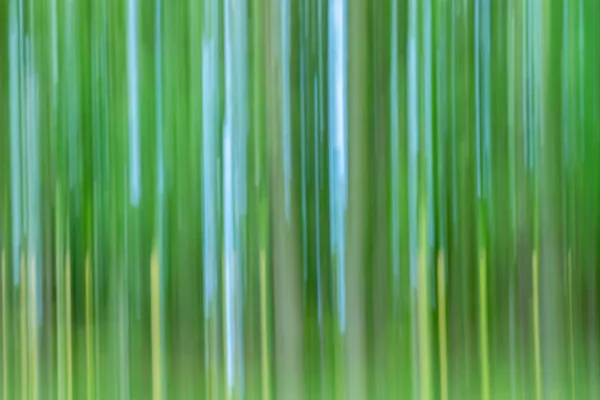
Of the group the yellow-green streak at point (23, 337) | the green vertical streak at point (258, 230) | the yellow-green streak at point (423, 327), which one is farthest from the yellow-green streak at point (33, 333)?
the yellow-green streak at point (423, 327)

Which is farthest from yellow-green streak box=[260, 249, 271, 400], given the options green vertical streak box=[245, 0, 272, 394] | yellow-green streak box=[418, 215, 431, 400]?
yellow-green streak box=[418, 215, 431, 400]

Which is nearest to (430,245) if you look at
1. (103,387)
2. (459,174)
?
(459,174)

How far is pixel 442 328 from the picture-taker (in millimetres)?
587

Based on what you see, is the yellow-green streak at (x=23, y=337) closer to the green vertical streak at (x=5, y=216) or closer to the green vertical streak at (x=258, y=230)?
the green vertical streak at (x=5, y=216)

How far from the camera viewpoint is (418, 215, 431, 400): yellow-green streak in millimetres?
587

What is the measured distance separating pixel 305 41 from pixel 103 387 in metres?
0.32

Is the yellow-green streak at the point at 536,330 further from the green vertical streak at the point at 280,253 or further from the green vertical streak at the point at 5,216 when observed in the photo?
the green vertical streak at the point at 5,216

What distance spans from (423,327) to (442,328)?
1 centimetres

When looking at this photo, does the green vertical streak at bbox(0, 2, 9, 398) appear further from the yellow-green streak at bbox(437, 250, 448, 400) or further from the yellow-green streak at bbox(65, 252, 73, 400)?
the yellow-green streak at bbox(437, 250, 448, 400)

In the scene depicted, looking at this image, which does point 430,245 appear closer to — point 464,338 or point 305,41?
point 464,338

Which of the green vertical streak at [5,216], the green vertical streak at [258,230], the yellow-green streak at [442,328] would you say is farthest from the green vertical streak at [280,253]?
the green vertical streak at [5,216]

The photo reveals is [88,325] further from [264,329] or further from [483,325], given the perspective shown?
[483,325]

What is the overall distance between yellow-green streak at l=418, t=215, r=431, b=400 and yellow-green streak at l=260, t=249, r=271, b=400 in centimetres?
12

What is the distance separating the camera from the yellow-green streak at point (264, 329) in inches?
23.6
